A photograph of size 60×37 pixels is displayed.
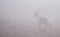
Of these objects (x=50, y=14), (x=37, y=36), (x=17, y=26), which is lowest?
(x=37, y=36)

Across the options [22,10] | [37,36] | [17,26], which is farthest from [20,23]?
[37,36]

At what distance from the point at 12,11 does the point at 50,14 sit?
1.64 feet

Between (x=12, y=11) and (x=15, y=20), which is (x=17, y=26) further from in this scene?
(x=12, y=11)

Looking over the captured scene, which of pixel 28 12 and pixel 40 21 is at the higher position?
pixel 28 12

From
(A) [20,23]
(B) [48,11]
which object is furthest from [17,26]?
(B) [48,11]

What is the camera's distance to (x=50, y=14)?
760 mm

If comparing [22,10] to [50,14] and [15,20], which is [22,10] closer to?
[15,20]

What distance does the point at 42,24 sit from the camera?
762 millimetres

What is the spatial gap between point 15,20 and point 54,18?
1.67ft

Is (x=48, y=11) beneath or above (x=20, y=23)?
above

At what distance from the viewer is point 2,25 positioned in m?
0.78

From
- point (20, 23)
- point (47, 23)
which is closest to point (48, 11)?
point (47, 23)

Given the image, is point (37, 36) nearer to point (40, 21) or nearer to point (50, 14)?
point (40, 21)

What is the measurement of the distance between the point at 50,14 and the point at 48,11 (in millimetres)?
47
